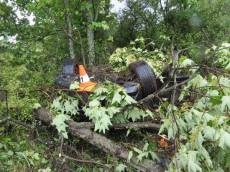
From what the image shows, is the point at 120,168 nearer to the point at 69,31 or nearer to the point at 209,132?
the point at 209,132

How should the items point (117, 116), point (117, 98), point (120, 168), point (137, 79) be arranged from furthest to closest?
point (137, 79)
point (117, 116)
point (117, 98)
point (120, 168)

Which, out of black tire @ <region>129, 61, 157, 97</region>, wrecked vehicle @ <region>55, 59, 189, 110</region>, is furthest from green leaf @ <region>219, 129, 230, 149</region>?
black tire @ <region>129, 61, 157, 97</region>

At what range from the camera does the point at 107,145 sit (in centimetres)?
542

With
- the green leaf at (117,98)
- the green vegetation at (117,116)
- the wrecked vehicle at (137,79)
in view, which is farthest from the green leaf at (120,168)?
the wrecked vehicle at (137,79)

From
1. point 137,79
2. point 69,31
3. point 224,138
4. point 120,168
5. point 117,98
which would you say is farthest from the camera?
point 69,31

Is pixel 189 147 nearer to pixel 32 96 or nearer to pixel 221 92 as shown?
pixel 221 92

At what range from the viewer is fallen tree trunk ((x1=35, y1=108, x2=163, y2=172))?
16.3 ft

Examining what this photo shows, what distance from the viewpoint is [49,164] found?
5.44 meters

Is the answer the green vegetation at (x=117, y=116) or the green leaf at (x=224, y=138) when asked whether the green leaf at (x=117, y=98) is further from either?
the green leaf at (x=224, y=138)

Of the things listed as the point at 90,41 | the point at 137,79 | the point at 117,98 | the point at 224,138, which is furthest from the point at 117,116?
the point at 90,41

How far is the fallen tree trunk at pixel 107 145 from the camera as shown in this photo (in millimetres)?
4977

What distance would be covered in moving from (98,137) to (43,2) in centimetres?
534

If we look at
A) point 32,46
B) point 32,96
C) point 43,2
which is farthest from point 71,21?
point 32,96

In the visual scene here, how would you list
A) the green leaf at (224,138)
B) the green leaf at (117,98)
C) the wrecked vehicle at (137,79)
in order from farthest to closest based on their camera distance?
the wrecked vehicle at (137,79) → the green leaf at (117,98) → the green leaf at (224,138)
